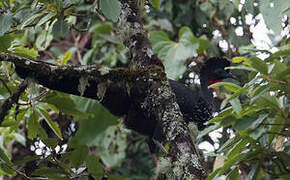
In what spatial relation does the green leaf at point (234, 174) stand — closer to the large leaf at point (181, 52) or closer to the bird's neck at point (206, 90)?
the large leaf at point (181, 52)

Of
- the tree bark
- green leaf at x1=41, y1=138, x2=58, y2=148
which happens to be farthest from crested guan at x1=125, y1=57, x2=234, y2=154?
green leaf at x1=41, y1=138, x2=58, y2=148

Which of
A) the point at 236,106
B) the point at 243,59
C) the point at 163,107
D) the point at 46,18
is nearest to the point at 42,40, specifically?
the point at 46,18

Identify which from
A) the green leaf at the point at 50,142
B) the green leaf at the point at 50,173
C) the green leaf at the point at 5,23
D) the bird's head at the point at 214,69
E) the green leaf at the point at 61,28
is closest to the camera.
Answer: the green leaf at the point at 50,173

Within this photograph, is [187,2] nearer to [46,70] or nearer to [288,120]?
[46,70]

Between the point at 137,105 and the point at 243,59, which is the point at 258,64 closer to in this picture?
the point at 243,59

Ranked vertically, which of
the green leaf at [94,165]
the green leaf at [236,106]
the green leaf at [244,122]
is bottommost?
the green leaf at [94,165]

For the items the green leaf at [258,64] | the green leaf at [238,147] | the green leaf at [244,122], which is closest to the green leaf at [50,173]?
the green leaf at [238,147]

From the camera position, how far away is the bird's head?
11.3 ft

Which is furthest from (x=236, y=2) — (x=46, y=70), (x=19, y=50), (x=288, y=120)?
(x=19, y=50)

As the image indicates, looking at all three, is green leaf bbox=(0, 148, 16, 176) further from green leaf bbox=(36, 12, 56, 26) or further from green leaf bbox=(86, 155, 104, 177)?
green leaf bbox=(36, 12, 56, 26)

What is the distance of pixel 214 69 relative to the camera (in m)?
3.46

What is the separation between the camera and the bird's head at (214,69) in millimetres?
3436

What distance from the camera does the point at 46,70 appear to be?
1.88 metres

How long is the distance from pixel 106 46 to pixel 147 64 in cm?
243
